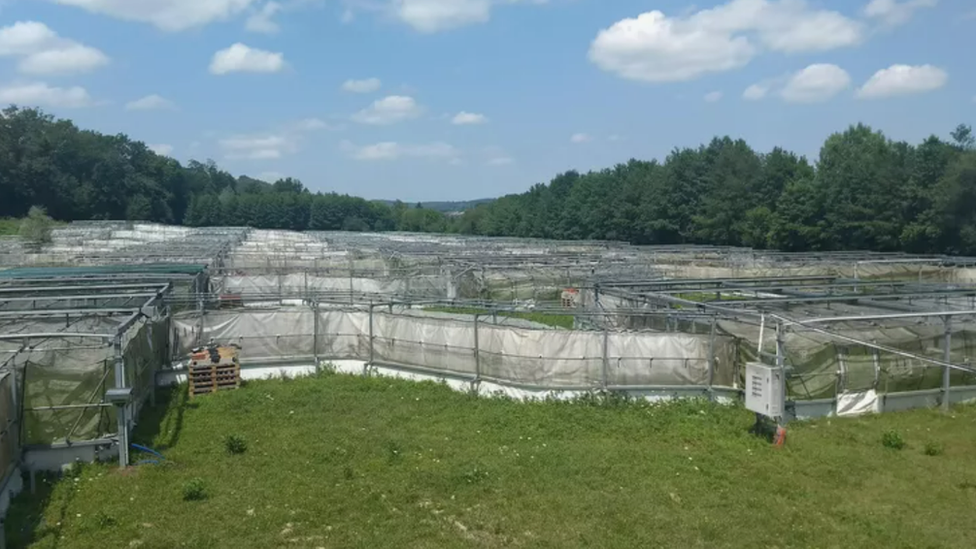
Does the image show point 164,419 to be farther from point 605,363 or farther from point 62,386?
point 605,363

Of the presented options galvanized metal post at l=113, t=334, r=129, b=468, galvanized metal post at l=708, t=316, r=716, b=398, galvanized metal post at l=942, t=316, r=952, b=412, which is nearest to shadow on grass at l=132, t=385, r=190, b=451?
galvanized metal post at l=113, t=334, r=129, b=468

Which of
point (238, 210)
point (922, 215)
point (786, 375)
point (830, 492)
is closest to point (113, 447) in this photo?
point (830, 492)

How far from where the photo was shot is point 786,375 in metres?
18.3

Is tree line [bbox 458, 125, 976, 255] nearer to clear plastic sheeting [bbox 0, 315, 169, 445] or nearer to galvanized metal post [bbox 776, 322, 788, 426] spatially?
galvanized metal post [bbox 776, 322, 788, 426]

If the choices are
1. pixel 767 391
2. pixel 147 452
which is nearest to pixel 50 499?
pixel 147 452

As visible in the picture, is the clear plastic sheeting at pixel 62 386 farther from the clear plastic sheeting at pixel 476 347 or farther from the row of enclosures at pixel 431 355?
the clear plastic sheeting at pixel 476 347

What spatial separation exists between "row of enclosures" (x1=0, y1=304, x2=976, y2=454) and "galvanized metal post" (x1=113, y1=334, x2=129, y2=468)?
0.13 feet

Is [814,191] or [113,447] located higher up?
[814,191]

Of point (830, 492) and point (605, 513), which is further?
point (830, 492)

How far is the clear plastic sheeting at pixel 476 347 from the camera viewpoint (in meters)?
19.9

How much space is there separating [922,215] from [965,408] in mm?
51694

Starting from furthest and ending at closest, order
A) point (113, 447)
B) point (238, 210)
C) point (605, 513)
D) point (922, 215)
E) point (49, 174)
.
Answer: point (238, 210), point (49, 174), point (922, 215), point (113, 447), point (605, 513)

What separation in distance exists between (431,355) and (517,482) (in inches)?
339

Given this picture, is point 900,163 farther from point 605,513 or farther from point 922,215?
point 605,513
